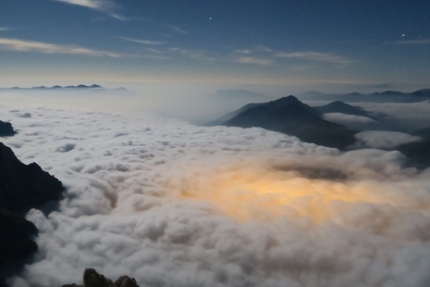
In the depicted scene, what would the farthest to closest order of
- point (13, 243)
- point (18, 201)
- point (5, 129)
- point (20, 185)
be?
point (5, 129), point (20, 185), point (18, 201), point (13, 243)

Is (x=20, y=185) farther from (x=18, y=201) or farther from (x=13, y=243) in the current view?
(x=13, y=243)

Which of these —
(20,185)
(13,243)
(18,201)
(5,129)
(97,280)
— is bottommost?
(13,243)

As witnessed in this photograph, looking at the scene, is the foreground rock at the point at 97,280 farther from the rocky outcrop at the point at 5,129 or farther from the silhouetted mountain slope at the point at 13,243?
the rocky outcrop at the point at 5,129

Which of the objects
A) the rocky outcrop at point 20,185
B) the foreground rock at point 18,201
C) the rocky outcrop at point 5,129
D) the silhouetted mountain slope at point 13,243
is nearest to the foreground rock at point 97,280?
the silhouetted mountain slope at point 13,243

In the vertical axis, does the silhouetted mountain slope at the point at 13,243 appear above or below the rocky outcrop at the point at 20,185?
below

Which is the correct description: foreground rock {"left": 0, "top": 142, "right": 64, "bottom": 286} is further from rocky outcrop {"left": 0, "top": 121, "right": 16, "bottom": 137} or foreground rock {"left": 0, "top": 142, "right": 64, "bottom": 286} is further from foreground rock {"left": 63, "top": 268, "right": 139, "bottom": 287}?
rocky outcrop {"left": 0, "top": 121, "right": 16, "bottom": 137}

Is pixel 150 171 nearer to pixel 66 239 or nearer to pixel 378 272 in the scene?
pixel 66 239

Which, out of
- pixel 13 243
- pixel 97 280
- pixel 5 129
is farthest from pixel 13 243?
pixel 5 129

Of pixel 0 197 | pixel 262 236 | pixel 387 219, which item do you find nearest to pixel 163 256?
pixel 262 236

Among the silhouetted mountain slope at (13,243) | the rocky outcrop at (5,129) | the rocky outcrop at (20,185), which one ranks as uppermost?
the rocky outcrop at (5,129)
